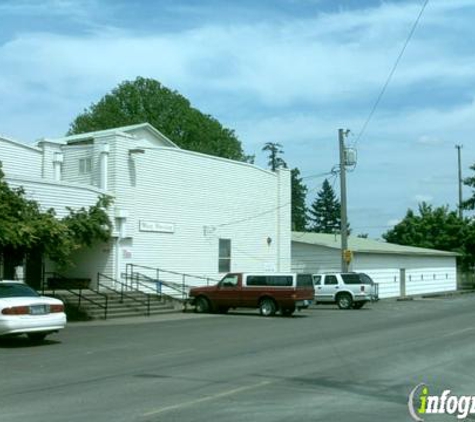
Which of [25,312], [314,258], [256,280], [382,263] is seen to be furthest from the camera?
[382,263]

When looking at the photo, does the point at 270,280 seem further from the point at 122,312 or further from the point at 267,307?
the point at 122,312

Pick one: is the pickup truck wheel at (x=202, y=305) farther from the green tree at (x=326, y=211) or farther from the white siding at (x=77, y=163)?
the green tree at (x=326, y=211)

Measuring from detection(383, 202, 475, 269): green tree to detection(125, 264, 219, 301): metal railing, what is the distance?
119ft

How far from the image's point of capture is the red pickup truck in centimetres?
2942

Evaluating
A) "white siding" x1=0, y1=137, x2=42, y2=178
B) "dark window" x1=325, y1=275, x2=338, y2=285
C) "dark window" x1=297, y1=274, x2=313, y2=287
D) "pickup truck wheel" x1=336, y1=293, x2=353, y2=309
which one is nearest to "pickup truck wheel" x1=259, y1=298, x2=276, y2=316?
Result: "dark window" x1=297, y1=274, x2=313, y2=287

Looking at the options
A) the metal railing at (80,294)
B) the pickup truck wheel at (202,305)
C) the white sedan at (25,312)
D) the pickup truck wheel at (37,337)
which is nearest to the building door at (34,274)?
the metal railing at (80,294)

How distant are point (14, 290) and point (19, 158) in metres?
15.8

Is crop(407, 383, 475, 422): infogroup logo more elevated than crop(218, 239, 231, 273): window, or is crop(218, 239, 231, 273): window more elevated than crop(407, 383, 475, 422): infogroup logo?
crop(218, 239, 231, 273): window

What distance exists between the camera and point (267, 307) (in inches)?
1172

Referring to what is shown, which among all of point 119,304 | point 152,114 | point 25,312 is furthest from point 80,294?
point 152,114

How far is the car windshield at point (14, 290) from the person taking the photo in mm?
17812

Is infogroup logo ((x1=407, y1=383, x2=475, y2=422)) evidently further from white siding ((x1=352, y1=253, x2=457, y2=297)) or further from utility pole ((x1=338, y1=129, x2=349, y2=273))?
white siding ((x1=352, y1=253, x2=457, y2=297))

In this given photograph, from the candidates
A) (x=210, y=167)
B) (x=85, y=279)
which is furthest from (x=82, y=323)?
(x=210, y=167)

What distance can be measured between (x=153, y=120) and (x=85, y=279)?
37366 millimetres
